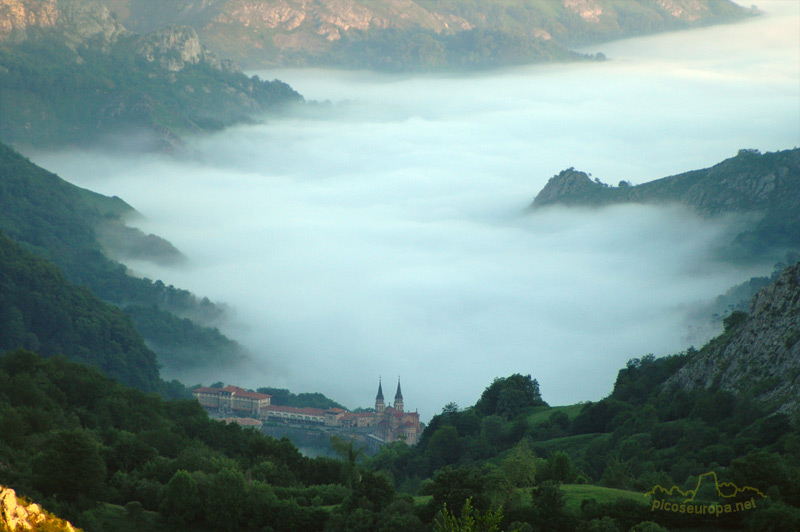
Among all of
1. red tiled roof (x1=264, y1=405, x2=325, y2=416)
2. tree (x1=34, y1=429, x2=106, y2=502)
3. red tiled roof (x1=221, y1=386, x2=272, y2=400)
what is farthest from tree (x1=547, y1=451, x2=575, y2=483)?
red tiled roof (x1=221, y1=386, x2=272, y2=400)

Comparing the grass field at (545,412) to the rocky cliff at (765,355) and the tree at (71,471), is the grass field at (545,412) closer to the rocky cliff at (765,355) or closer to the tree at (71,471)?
the rocky cliff at (765,355)

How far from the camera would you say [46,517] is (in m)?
30.9

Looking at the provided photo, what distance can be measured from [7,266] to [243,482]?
116368mm

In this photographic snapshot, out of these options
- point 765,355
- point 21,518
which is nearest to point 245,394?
point 765,355

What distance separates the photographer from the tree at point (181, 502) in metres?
56.8

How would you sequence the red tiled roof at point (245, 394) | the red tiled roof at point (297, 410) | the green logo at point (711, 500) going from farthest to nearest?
the red tiled roof at point (245, 394) → the red tiled roof at point (297, 410) → the green logo at point (711, 500)

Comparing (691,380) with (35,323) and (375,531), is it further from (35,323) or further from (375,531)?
(35,323)

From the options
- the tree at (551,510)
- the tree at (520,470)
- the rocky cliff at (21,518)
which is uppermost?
the tree at (520,470)

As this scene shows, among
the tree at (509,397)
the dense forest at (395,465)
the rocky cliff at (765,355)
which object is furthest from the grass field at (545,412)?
the rocky cliff at (765,355)

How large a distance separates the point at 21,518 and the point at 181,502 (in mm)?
27828

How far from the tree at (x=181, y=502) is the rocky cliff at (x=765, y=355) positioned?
132 ft

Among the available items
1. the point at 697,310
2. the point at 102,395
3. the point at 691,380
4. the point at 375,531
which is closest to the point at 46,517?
the point at 375,531

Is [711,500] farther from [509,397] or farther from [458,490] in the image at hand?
[509,397]

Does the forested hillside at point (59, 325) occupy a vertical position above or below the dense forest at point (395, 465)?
above
